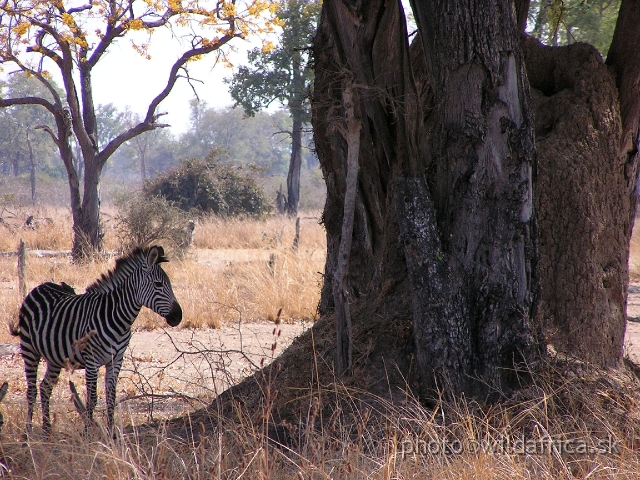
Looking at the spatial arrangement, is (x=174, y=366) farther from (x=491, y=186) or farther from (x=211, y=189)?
(x=211, y=189)

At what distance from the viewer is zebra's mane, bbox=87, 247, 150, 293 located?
4.92 m

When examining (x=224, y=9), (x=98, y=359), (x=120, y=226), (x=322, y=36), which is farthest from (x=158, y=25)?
(x=98, y=359)

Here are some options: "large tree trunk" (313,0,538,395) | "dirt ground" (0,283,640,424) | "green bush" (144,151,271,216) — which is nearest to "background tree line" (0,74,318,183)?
"green bush" (144,151,271,216)

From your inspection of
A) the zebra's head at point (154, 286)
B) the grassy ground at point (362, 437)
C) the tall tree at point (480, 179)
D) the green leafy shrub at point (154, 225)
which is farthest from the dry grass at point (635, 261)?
the zebra's head at point (154, 286)

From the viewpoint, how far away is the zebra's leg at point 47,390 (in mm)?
4289

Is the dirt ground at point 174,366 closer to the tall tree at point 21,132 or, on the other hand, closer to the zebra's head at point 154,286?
the zebra's head at point 154,286

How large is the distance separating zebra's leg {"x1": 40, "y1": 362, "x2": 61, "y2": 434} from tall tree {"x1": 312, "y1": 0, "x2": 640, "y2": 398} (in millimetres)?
2273

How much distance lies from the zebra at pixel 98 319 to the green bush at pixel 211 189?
63.1 feet

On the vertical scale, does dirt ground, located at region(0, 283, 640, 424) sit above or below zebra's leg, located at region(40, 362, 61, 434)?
below

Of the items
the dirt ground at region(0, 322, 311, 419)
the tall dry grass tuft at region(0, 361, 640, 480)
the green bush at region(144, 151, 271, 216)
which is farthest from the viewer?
the green bush at region(144, 151, 271, 216)

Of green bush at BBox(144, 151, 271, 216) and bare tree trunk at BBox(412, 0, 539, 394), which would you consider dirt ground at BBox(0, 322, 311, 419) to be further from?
green bush at BBox(144, 151, 271, 216)

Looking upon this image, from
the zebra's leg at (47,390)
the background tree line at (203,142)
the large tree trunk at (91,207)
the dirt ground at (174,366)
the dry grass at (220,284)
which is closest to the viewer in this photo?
the zebra's leg at (47,390)

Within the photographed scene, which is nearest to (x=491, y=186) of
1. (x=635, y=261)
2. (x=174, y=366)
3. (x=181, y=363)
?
(x=174, y=366)

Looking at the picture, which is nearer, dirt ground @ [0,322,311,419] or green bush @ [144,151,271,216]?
dirt ground @ [0,322,311,419]
